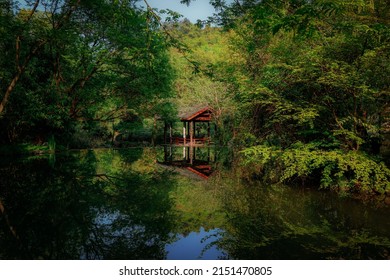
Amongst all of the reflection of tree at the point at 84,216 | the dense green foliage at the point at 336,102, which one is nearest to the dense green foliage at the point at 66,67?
the reflection of tree at the point at 84,216

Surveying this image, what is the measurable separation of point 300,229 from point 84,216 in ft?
14.2

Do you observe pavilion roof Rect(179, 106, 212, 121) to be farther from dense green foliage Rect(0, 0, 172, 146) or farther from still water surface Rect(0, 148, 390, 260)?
still water surface Rect(0, 148, 390, 260)

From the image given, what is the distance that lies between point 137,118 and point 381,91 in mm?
26745

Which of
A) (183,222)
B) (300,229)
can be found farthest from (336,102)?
(183,222)

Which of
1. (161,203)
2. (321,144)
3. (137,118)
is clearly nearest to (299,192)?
(321,144)

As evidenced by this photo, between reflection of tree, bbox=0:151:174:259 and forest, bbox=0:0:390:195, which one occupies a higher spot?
forest, bbox=0:0:390:195

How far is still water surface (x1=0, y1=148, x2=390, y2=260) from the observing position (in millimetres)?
4680

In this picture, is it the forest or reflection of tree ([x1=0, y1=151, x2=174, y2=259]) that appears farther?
the forest

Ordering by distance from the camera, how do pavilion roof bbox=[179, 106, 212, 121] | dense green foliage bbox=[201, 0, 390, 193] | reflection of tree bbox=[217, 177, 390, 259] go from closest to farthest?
reflection of tree bbox=[217, 177, 390, 259], dense green foliage bbox=[201, 0, 390, 193], pavilion roof bbox=[179, 106, 212, 121]

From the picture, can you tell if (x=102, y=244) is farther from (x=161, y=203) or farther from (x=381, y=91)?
(x=381, y=91)

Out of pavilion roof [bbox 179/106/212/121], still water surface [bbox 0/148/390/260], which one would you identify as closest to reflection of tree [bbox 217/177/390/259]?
still water surface [bbox 0/148/390/260]

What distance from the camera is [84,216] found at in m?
6.48

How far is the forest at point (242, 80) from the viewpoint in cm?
732

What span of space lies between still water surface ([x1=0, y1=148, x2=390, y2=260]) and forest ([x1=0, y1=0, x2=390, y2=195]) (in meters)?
1.15
